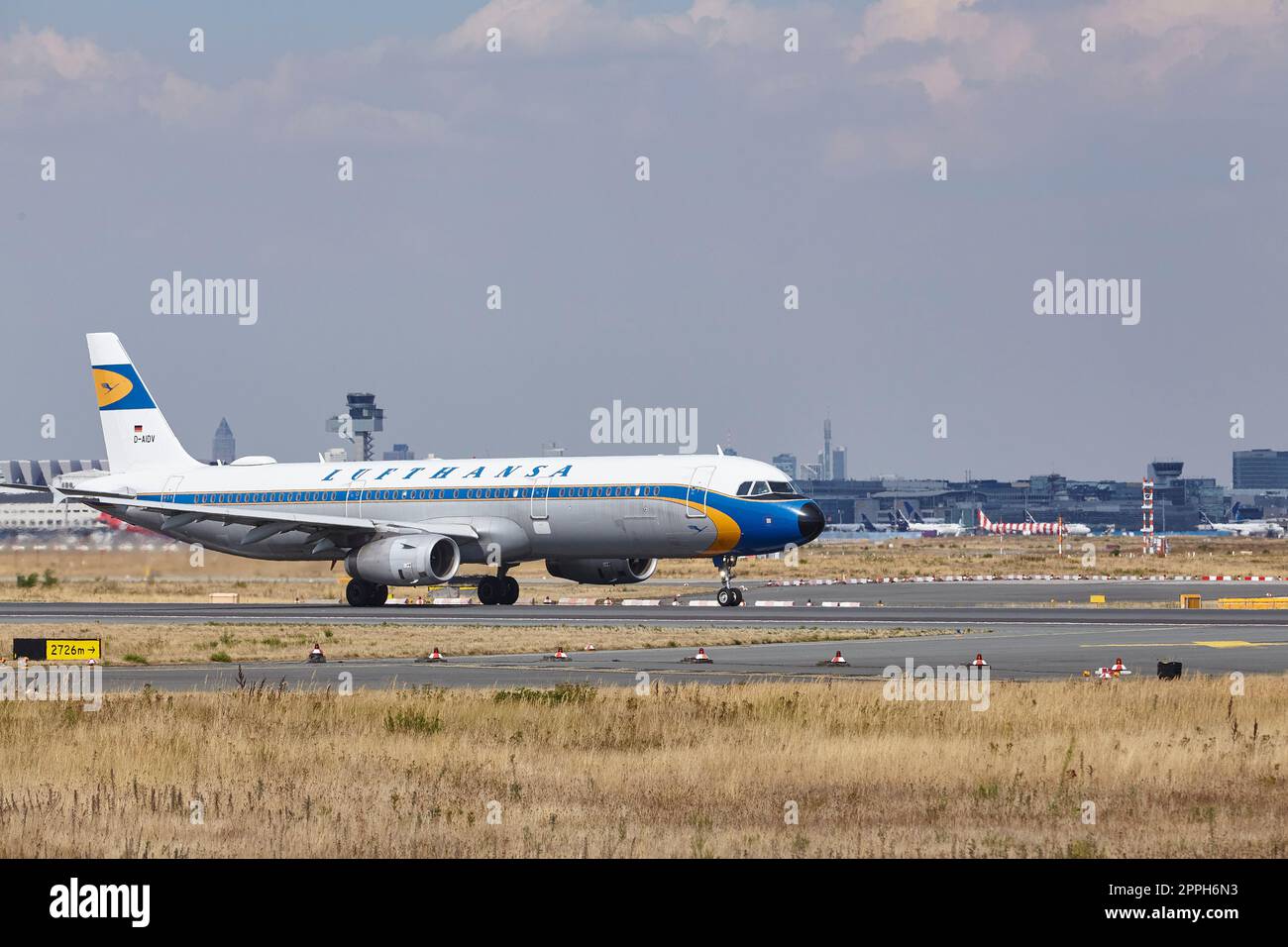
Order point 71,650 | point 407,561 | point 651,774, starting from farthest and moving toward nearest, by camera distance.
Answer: point 407,561
point 71,650
point 651,774

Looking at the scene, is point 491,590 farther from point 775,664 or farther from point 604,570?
point 775,664

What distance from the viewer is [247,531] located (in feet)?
210

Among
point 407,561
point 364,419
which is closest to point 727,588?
point 407,561

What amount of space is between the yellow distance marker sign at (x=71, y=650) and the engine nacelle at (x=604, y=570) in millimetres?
28548

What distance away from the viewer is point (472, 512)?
202ft

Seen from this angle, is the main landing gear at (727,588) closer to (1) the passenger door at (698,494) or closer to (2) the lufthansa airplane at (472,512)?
(2) the lufthansa airplane at (472,512)

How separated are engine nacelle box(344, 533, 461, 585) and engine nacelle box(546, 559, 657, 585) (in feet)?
15.1

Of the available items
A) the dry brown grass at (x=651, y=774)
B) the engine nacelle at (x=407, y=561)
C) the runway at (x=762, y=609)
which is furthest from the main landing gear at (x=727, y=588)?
the dry brown grass at (x=651, y=774)

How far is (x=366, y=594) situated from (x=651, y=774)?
144 feet

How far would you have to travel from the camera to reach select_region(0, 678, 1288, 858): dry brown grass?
1549 cm

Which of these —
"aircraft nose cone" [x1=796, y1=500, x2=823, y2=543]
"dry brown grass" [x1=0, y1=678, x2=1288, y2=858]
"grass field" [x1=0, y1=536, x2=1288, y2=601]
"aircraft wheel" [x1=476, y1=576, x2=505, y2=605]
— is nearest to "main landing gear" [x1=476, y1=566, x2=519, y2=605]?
"aircraft wheel" [x1=476, y1=576, x2=505, y2=605]
